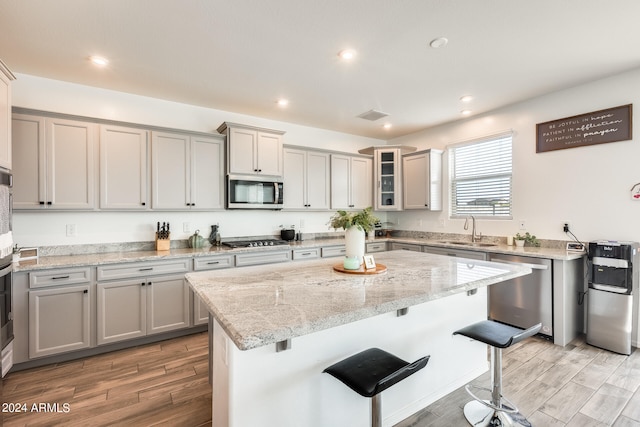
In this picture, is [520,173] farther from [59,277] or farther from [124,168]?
[59,277]

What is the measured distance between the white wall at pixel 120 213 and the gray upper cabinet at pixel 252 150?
485 millimetres

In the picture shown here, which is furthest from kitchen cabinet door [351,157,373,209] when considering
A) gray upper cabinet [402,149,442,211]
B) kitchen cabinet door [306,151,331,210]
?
gray upper cabinet [402,149,442,211]

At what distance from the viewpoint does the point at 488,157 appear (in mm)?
4219

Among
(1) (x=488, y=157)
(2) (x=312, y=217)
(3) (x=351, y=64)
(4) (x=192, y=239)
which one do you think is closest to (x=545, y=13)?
(3) (x=351, y=64)

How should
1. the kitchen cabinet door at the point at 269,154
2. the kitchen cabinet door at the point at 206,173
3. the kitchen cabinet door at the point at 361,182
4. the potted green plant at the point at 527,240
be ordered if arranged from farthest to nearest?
the kitchen cabinet door at the point at 361,182 < the kitchen cabinet door at the point at 269,154 < the potted green plant at the point at 527,240 < the kitchen cabinet door at the point at 206,173

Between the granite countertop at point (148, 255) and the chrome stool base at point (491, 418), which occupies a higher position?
the granite countertop at point (148, 255)

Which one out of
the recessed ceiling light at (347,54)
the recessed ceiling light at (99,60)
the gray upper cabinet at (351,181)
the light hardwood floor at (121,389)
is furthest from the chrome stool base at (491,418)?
the recessed ceiling light at (99,60)

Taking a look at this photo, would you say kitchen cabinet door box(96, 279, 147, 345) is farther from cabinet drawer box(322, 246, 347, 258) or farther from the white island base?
cabinet drawer box(322, 246, 347, 258)

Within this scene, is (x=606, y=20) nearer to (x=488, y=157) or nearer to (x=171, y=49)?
(x=488, y=157)

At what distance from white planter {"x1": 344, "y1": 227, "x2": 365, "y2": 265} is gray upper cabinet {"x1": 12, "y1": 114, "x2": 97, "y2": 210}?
271 cm

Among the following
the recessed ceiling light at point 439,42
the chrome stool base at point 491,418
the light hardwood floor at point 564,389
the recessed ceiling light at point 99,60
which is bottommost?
the light hardwood floor at point 564,389

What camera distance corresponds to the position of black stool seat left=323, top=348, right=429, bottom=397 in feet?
3.90

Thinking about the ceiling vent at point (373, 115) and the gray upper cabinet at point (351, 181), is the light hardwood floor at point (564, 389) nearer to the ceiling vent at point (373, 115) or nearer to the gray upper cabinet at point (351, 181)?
the gray upper cabinet at point (351, 181)

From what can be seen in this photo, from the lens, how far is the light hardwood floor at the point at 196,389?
195 centimetres
